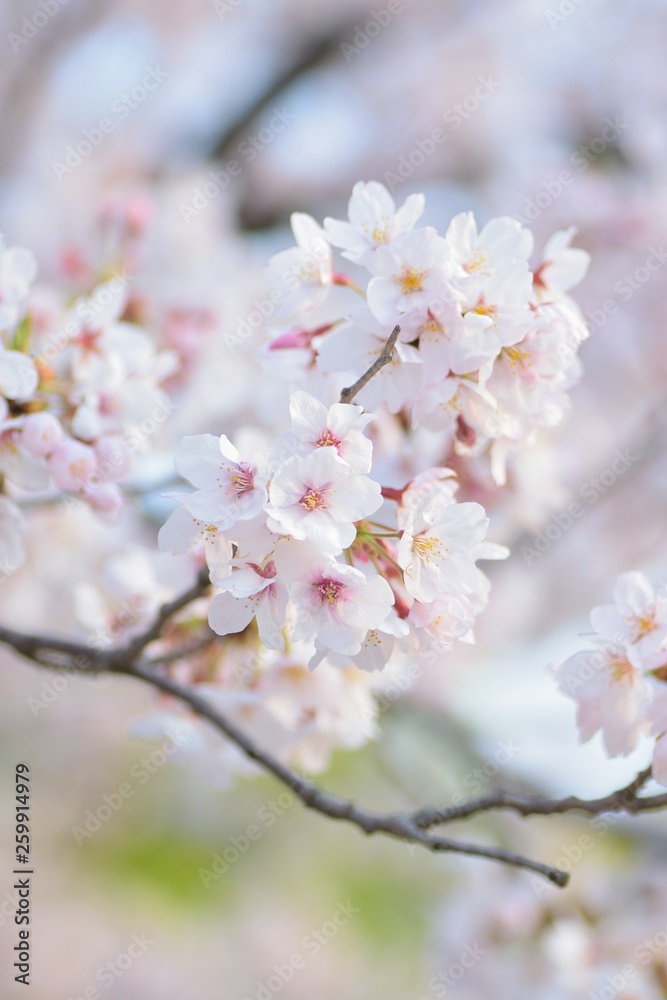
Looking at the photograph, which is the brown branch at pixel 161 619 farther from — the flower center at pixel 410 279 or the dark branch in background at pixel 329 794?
the flower center at pixel 410 279

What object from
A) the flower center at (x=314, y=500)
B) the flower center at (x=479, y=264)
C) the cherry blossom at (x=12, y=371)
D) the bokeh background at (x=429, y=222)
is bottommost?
the bokeh background at (x=429, y=222)

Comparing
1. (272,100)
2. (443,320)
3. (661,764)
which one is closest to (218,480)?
(443,320)

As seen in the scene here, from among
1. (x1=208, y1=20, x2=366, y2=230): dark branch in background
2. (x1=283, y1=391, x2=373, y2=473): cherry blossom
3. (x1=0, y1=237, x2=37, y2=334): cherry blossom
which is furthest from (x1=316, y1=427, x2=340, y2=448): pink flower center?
(x1=208, y1=20, x2=366, y2=230): dark branch in background

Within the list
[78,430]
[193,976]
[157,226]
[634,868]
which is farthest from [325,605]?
[193,976]

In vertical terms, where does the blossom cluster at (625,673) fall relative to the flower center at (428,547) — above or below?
below

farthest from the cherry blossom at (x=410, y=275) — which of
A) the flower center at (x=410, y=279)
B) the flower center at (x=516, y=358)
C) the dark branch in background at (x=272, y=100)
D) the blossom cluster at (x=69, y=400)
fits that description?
the dark branch in background at (x=272, y=100)

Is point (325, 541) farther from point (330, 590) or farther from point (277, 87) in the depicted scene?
point (277, 87)

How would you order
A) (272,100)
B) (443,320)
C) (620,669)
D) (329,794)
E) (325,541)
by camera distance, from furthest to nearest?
(272,100) → (329,794) → (620,669) → (443,320) → (325,541)

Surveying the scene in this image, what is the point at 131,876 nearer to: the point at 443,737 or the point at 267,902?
the point at 267,902
